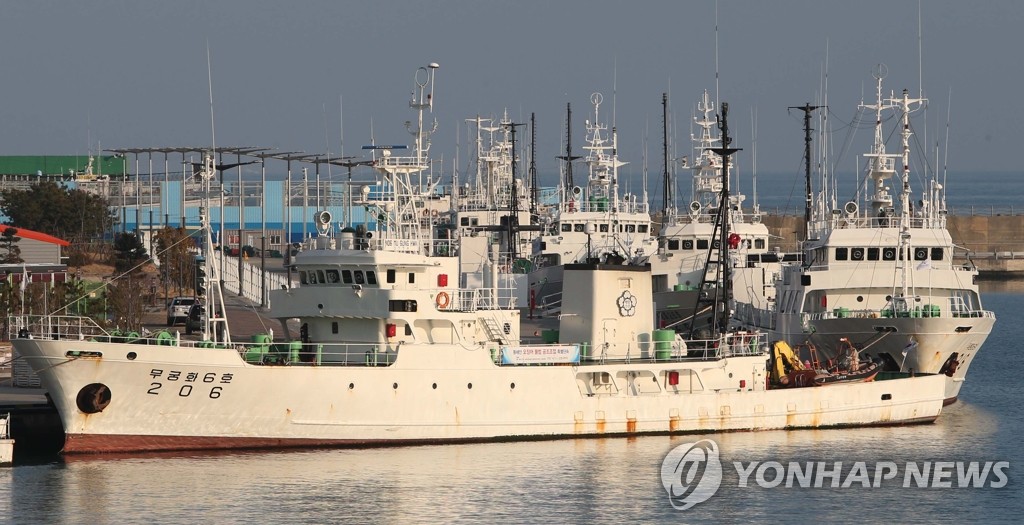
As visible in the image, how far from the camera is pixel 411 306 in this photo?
40.1 metres

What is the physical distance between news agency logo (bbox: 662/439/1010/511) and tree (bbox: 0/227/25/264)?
37095 millimetres

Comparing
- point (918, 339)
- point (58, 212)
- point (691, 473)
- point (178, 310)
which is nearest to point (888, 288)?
point (918, 339)

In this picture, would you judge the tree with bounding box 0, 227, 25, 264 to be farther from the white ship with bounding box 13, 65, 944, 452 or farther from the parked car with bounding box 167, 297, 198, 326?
the white ship with bounding box 13, 65, 944, 452

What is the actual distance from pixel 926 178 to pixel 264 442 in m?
25.7

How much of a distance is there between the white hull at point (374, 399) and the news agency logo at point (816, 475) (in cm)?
291

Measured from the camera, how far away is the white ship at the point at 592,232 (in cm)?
7638

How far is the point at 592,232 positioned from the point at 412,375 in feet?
134

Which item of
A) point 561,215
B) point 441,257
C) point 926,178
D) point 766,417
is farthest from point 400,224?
point 561,215

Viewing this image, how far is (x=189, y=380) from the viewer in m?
37.7

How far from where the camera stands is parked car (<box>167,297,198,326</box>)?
60.5 metres

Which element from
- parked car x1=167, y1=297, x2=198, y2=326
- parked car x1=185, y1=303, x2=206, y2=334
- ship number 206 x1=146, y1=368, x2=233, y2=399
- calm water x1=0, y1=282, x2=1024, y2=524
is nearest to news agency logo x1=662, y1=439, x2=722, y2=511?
calm water x1=0, y1=282, x2=1024, y2=524

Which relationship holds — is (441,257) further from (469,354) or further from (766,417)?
(766,417)

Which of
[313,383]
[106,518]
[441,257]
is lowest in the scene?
[106,518]

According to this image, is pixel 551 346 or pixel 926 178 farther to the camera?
pixel 926 178
